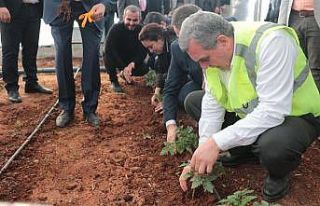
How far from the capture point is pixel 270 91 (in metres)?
2.18

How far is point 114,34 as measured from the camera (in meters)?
5.12

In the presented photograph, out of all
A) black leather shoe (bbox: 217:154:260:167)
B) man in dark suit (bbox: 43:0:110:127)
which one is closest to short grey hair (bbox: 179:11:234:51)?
black leather shoe (bbox: 217:154:260:167)

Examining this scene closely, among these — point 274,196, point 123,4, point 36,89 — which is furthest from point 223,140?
point 123,4

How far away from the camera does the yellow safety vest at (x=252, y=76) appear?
2.29m

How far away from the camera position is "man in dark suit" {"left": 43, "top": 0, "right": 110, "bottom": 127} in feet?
12.1

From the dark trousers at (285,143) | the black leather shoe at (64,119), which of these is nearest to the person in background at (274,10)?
the black leather shoe at (64,119)

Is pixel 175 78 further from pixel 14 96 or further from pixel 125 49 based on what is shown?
pixel 14 96

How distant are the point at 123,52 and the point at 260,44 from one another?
3.21 m

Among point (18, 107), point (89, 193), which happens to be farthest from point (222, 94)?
point (18, 107)

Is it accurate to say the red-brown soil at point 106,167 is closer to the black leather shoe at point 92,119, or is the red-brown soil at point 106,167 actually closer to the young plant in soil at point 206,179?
the black leather shoe at point 92,119

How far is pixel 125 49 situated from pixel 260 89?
10.6 feet

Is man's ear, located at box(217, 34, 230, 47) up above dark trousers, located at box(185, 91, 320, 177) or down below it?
above

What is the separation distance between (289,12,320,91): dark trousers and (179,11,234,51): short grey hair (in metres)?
1.47

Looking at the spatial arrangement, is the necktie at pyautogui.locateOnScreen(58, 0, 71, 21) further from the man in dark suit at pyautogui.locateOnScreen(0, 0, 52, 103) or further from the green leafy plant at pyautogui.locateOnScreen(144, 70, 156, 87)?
the green leafy plant at pyautogui.locateOnScreen(144, 70, 156, 87)
